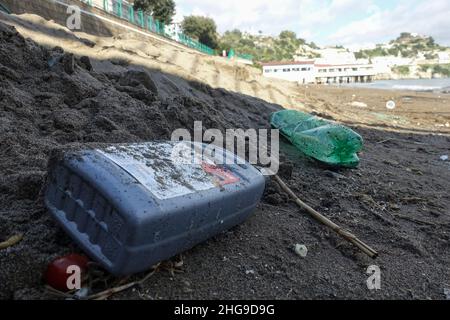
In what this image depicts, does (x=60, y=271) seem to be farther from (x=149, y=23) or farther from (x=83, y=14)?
(x=149, y=23)

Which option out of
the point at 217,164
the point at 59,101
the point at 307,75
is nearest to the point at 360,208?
the point at 217,164

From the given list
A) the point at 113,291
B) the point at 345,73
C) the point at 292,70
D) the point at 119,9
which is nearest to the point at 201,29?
the point at 292,70

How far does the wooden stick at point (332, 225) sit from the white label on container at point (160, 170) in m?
0.97

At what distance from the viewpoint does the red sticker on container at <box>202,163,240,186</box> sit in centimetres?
215

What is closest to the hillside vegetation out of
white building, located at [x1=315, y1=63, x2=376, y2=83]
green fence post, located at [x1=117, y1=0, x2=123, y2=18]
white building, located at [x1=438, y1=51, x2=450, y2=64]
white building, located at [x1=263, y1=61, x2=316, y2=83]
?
white building, located at [x1=438, y1=51, x2=450, y2=64]

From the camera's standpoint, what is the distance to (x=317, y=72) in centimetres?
6331

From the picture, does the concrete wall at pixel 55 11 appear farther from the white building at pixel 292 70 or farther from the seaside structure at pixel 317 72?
the white building at pixel 292 70

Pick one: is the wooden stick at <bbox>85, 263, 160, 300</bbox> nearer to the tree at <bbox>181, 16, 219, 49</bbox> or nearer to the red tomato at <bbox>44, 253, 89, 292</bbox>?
the red tomato at <bbox>44, 253, 89, 292</bbox>

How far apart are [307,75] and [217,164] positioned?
56682mm

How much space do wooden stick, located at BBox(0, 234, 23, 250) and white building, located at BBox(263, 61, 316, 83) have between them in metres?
51.9

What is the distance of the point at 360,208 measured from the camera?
10.7 feet

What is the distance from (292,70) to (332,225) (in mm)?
54569

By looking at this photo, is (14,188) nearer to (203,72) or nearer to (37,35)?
(37,35)

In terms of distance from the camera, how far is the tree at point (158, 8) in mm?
27892
